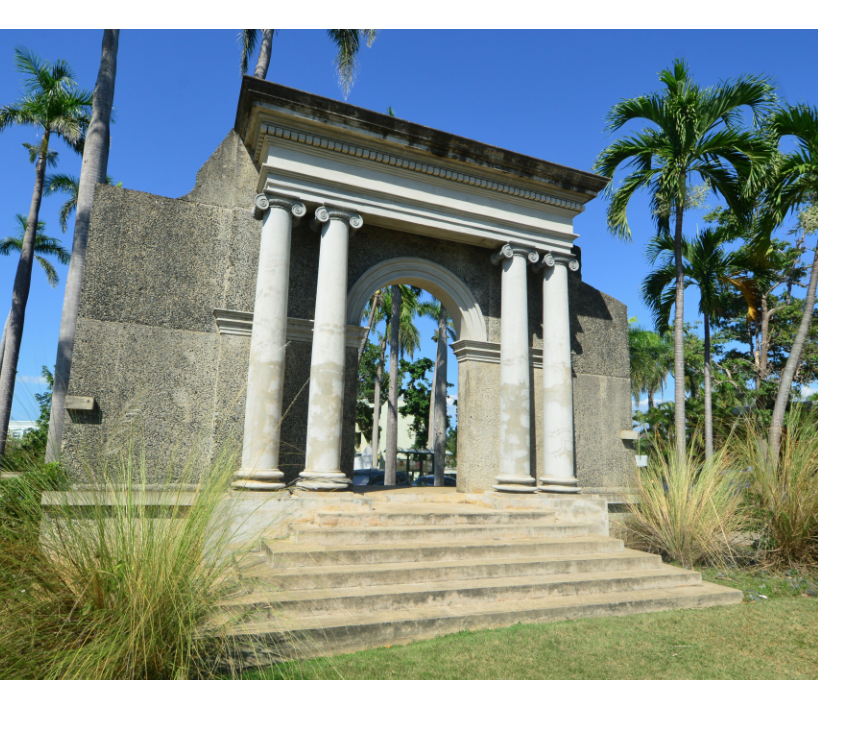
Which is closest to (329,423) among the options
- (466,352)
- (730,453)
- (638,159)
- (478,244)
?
(466,352)

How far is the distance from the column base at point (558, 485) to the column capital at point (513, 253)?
3.56 m

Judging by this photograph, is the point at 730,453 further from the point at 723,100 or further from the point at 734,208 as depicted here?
the point at 723,100

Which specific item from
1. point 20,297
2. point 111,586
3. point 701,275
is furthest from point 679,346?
point 20,297

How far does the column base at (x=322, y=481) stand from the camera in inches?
268

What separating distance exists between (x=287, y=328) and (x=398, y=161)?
2.98 m

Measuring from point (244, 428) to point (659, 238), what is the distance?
38.0 ft

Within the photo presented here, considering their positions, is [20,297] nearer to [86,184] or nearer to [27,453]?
[86,184]

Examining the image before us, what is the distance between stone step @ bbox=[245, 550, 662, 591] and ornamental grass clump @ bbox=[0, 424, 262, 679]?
1226mm

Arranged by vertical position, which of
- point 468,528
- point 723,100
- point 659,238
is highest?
point 723,100

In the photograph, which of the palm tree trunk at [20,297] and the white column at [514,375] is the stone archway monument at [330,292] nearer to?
the white column at [514,375]

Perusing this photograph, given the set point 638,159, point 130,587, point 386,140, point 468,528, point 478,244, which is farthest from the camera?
point 638,159

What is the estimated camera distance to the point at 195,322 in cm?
744

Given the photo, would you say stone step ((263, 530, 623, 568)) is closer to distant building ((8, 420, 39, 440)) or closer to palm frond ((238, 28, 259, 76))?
distant building ((8, 420, 39, 440))

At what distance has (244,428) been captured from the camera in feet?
23.3
